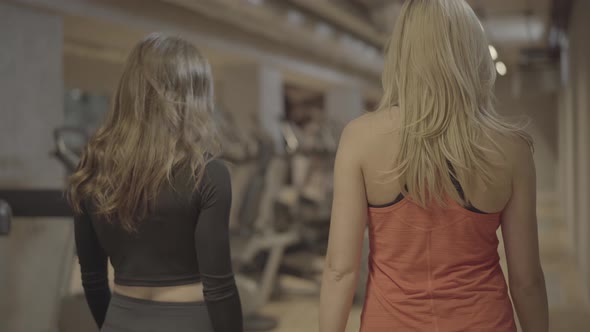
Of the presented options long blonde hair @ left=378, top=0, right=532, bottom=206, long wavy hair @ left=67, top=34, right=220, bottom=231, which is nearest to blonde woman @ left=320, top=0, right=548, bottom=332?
long blonde hair @ left=378, top=0, right=532, bottom=206

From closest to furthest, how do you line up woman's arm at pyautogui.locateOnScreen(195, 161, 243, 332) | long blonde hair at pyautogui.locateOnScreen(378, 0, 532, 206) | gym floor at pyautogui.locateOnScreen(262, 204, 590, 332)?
long blonde hair at pyautogui.locateOnScreen(378, 0, 532, 206)
woman's arm at pyautogui.locateOnScreen(195, 161, 243, 332)
gym floor at pyautogui.locateOnScreen(262, 204, 590, 332)

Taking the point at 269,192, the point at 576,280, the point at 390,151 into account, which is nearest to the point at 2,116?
the point at 269,192

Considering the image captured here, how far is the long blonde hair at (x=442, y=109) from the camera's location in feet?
3.80

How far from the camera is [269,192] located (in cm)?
486

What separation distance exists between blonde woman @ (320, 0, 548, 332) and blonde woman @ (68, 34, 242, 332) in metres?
0.31

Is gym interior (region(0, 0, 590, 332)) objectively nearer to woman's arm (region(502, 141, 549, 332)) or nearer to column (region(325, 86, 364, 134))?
column (region(325, 86, 364, 134))

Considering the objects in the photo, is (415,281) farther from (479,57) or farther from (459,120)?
(479,57)

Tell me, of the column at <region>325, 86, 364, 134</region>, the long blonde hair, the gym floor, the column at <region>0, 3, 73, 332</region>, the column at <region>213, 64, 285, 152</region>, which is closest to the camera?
the long blonde hair

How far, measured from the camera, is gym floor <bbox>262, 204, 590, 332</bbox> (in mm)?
2797

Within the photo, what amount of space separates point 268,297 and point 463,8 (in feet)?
12.3

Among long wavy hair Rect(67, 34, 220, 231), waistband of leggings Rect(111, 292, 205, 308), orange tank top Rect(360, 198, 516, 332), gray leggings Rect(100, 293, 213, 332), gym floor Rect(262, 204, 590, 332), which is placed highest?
long wavy hair Rect(67, 34, 220, 231)

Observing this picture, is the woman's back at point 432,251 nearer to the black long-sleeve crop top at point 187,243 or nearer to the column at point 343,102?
the black long-sleeve crop top at point 187,243

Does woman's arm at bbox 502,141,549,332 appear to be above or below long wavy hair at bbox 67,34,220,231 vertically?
below

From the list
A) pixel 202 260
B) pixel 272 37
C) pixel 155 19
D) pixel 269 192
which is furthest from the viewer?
pixel 272 37
